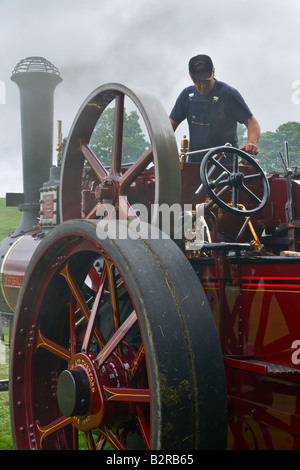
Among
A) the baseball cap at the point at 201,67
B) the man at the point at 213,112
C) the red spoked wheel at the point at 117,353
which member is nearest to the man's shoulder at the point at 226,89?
the man at the point at 213,112

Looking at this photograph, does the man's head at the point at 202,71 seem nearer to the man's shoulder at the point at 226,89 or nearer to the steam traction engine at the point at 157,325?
A: the man's shoulder at the point at 226,89

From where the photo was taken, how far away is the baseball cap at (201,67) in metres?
3.28

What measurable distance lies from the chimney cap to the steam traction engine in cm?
325

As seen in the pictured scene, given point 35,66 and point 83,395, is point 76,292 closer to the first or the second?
point 83,395

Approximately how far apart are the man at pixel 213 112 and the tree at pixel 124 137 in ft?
40.7

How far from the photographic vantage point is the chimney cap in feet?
19.2

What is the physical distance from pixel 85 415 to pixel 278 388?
69 centimetres

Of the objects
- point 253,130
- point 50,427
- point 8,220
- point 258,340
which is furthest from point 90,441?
point 8,220

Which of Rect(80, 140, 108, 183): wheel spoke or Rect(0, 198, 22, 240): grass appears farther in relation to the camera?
Rect(0, 198, 22, 240): grass

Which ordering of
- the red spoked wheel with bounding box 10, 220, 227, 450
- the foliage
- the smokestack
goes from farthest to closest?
the foliage, the smokestack, the red spoked wheel with bounding box 10, 220, 227, 450

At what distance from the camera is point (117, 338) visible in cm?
196

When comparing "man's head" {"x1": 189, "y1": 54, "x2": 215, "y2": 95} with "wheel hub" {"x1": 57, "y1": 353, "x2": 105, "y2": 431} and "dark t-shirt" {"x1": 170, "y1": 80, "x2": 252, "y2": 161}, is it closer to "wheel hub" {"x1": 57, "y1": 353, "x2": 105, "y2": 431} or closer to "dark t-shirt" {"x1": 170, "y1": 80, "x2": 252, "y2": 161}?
"dark t-shirt" {"x1": 170, "y1": 80, "x2": 252, "y2": 161}

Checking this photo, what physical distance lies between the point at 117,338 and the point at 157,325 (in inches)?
11.9

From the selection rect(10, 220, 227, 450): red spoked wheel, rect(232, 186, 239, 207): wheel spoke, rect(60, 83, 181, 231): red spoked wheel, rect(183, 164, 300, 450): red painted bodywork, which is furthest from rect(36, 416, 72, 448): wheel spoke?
rect(232, 186, 239, 207): wheel spoke
